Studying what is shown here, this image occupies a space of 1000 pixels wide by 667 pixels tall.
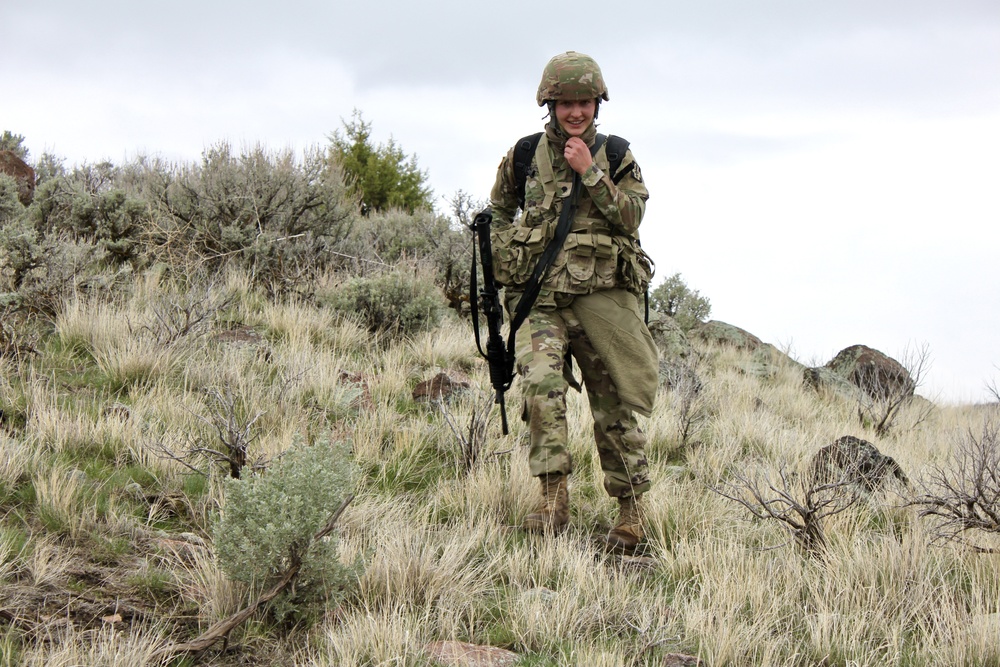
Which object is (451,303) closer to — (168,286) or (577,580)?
(168,286)

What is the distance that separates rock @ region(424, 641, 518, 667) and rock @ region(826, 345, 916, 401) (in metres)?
8.37

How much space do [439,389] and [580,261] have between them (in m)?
2.61

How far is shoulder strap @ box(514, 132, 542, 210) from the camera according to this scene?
4559 millimetres

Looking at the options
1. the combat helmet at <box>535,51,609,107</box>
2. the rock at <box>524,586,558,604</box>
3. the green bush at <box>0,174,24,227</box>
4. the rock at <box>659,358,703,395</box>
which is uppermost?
the combat helmet at <box>535,51,609,107</box>

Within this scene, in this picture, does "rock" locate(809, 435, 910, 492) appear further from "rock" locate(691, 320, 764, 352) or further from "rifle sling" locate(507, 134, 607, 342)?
"rock" locate(691, 320, 764, 352)

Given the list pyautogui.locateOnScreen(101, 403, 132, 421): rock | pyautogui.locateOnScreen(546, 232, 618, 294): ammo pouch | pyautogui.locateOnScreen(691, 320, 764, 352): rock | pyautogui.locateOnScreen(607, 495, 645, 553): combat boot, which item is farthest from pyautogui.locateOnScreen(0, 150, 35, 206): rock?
→ pyautogui.locateOnScreen(607, 495, 645, 553): combat boot

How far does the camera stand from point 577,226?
174 inches

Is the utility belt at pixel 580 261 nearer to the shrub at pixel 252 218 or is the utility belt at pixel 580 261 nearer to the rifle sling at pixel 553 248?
the rifle sling at pixel 553 248

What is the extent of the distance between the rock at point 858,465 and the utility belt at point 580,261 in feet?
6.52

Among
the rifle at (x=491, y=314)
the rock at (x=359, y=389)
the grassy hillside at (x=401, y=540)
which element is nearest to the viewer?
the grassy hillside at (x=401, y=540)

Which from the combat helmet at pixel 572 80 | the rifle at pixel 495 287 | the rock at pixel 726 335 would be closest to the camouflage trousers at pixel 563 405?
the rifle at pixel 495 287

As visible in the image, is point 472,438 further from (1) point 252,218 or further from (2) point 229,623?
(1) point 252,218

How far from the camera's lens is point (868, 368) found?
1132cm

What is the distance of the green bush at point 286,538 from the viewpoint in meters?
3.37
